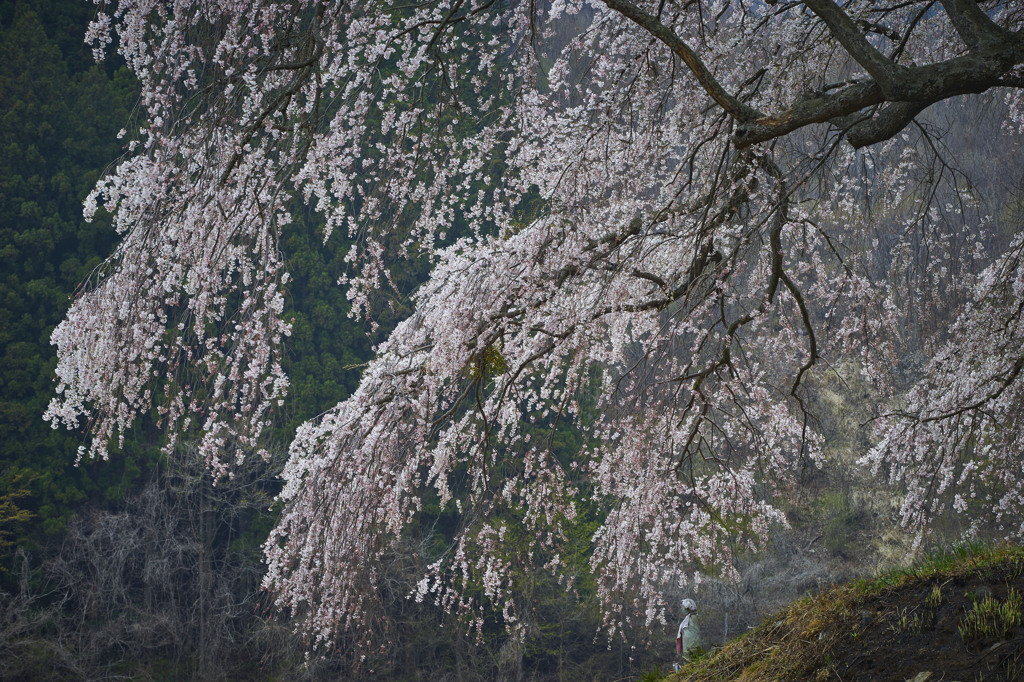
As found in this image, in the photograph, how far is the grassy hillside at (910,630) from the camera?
2.00 m

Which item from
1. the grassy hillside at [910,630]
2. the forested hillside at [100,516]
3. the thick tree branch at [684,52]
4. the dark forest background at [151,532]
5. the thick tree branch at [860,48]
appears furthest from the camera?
the forested hillside at [100,516]

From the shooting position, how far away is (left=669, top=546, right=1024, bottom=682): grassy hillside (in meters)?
2.00

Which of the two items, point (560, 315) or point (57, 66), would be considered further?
point (57, 66)

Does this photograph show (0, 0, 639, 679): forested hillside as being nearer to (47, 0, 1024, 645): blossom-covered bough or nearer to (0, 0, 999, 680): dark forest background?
(0, 0, 999, 680): dark forest background

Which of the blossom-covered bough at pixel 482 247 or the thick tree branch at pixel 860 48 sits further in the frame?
the blossom-covered bough at pixel 482 247

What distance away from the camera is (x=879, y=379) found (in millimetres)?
5250

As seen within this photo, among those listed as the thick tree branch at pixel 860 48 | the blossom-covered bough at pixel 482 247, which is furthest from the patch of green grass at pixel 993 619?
the thick tree branch at pixel 860 48

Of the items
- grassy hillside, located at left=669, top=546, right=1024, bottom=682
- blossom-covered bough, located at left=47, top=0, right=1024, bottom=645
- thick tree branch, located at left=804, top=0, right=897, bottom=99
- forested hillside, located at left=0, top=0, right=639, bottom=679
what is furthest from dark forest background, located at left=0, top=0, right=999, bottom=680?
thick tree branch, located at left=804, top=0, right=897, bottom=99

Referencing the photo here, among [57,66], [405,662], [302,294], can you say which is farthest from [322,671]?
[57,66]

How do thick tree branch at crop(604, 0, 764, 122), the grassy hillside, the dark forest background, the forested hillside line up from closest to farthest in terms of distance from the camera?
the grassy hillside < thick tree branch at crop(604, 0, 764, 122) < the dark forest background < the forested hillside

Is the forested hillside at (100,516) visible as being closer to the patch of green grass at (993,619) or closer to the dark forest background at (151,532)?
the dark forest background at (151,532)

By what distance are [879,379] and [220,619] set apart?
8837 mm

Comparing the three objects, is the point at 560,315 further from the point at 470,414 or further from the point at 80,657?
the point at 80,657

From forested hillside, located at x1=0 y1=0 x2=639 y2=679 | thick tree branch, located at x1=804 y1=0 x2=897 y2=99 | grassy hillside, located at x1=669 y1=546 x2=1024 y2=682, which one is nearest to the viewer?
grassy hillside, located at x1=669 y1=546 x2=1024 y2=682
